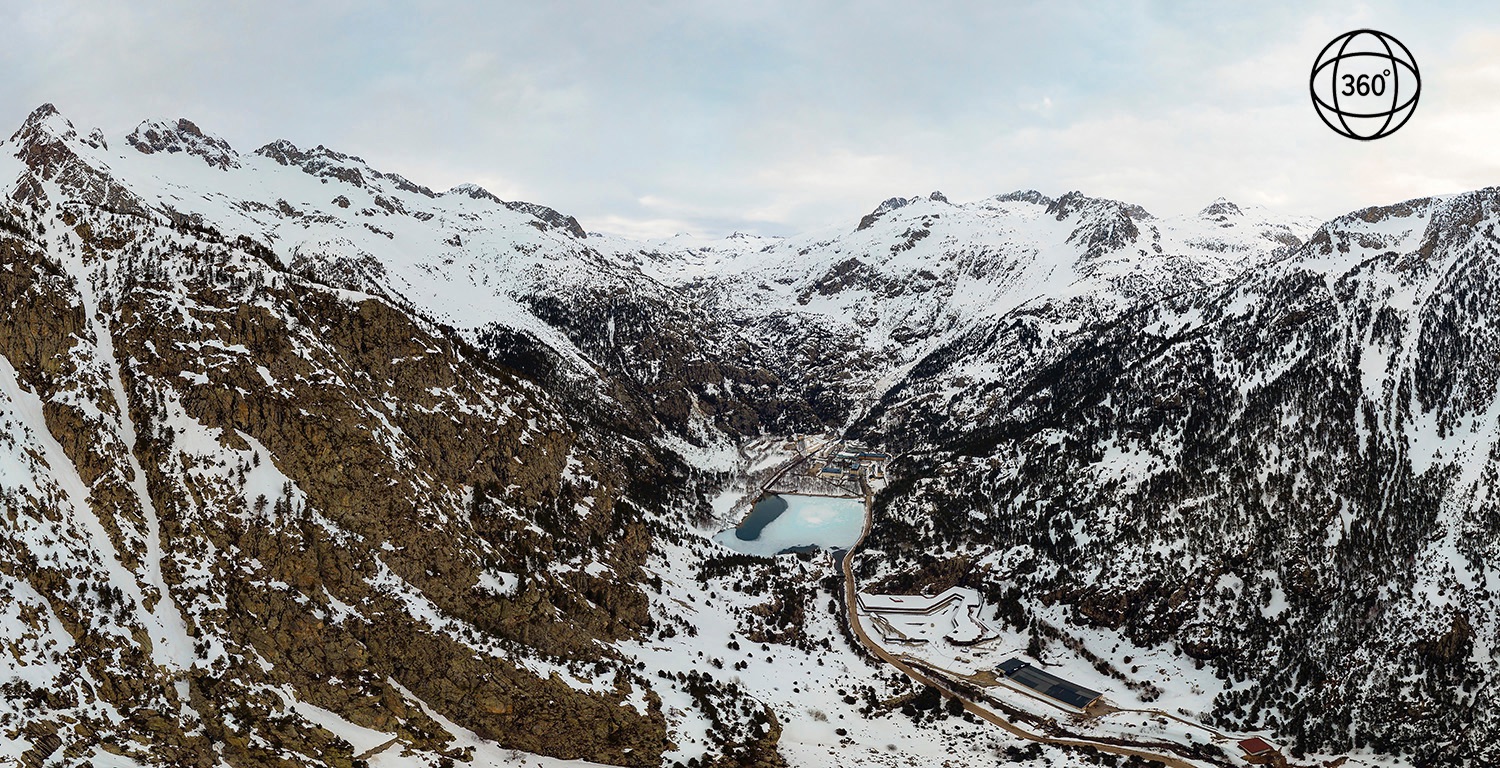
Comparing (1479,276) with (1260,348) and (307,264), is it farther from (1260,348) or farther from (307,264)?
(307,264)

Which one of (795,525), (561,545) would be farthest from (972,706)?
(795,525)

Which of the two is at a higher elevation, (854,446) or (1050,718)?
(854,446)

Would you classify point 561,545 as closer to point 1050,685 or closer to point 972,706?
point 972,706

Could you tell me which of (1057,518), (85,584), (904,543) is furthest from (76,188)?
(1057,518)

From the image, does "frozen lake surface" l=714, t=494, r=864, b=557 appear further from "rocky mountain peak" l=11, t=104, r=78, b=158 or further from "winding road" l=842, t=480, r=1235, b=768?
"rocky mountain peak" l=11, t=104, r=78, b=158

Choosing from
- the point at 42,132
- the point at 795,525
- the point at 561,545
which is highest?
the point at 42,132
